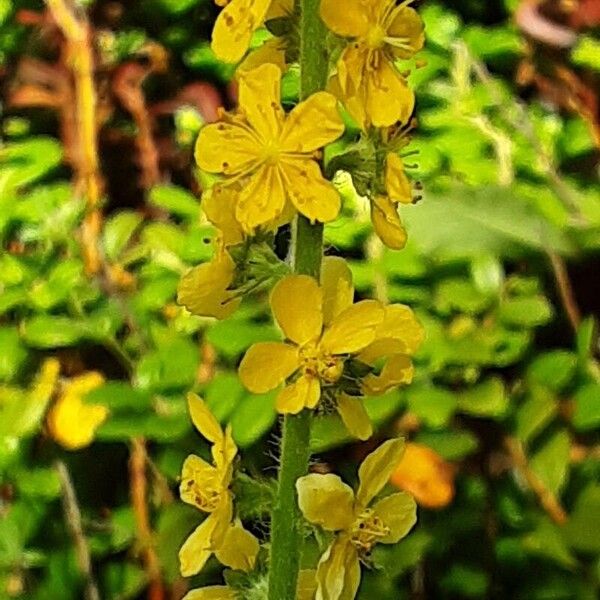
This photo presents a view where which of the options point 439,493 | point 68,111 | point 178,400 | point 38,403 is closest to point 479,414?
point 439,493

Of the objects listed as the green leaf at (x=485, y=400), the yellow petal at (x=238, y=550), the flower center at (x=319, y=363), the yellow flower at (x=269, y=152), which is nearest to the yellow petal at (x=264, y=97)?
the yellow flower at (x=269, y=152)

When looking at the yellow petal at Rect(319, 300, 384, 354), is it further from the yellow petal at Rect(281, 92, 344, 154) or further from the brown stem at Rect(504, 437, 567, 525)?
the brown stem at Rect(504, 437, 567, 525)

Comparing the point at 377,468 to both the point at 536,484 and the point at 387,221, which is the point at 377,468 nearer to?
the point at 387,221

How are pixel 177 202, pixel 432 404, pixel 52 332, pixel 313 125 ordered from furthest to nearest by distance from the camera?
pixel 177 202, pixel 52 332, pixel 432 404, pixel 313 125

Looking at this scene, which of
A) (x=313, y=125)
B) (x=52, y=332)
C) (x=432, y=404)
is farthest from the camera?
(x=52, y=332)

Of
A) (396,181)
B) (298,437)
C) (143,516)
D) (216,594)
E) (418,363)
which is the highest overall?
(396,181)

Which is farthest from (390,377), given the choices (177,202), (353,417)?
(177,202)
